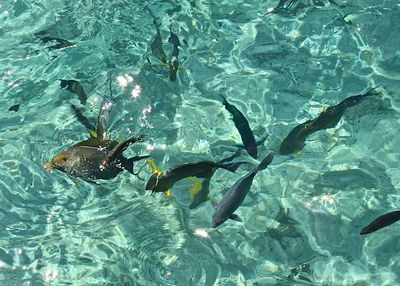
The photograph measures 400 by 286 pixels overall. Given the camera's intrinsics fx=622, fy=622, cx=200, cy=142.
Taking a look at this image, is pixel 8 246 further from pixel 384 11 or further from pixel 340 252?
pixel 384 11

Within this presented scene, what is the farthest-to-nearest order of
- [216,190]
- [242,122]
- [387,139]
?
[387,139] < [216,190] < [242,122]

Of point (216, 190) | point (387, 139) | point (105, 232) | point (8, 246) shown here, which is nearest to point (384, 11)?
point (387, 139)

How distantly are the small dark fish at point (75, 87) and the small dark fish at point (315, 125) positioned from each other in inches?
74.3

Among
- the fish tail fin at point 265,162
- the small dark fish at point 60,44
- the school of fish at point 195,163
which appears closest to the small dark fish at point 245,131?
the school of fish at point 195,163

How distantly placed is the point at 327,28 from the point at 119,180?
111 inches

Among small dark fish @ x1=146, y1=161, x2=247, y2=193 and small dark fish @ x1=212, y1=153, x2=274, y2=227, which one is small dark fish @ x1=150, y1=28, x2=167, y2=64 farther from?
small dark fish @ x1=212, y1=153, x2=274, y2=227

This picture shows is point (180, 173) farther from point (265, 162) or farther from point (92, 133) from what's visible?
point (92, 133)

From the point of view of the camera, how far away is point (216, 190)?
470 cm

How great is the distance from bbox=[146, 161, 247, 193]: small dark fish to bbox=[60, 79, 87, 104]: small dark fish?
1557mm

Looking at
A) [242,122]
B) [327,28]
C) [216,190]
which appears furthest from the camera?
[327,28]

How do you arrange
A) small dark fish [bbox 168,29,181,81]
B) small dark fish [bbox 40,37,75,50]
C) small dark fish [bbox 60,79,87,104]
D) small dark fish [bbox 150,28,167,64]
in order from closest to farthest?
1. small dark fish [bbox 60,79,87,104]
2. small dark fish [bbox 168,29,181,81]
3. small dark fish [bbox 150,28,167,64]
4. small dark fish [bbox 40,37,75,50]

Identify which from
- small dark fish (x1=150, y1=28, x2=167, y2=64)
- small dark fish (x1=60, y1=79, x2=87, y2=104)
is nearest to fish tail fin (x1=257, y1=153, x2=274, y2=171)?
small dark fish (x1=150, y1=28, x2=167, y2=64)

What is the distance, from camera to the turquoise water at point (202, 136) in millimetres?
4371

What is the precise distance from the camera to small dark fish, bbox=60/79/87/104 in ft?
18.6
